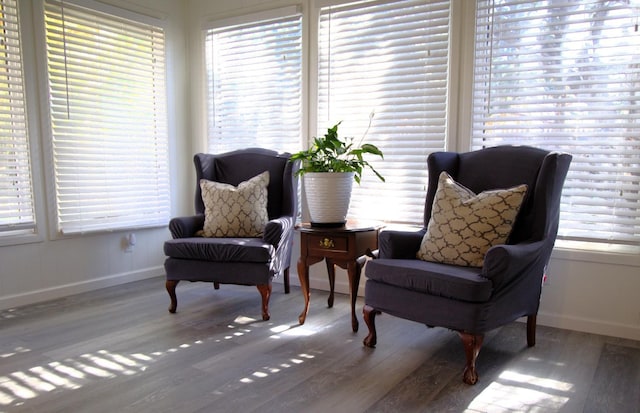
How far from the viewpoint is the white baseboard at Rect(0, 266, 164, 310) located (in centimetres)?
319

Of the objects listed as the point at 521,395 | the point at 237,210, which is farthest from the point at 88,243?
the point at 521,395

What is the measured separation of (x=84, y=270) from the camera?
360 centimetres

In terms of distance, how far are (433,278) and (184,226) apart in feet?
6.09

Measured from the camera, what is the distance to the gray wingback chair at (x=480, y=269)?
2086 millimetres

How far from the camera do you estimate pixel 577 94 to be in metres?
2.73

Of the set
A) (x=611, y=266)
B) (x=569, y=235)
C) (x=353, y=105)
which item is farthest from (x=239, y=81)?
(x=611, y=266)

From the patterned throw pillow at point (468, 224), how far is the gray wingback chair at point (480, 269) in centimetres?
7

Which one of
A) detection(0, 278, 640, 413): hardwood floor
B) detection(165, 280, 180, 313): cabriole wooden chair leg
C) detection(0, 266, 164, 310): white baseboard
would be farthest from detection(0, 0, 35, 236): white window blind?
detection(165, 280, 180, 313): cabriole wooden chair leg

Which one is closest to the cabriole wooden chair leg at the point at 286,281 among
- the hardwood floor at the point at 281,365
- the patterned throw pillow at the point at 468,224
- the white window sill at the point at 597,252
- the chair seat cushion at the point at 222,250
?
the hardwood floor at the point at 281,365

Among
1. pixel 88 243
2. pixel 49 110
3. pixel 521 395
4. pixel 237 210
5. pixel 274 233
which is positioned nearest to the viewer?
pixel 521 395

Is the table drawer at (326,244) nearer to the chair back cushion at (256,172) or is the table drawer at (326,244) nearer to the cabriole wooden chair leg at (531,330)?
the chair back cushion at (256,172)

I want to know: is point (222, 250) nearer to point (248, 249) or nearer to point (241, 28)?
point (248, 249)

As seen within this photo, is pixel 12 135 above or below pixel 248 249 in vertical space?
above

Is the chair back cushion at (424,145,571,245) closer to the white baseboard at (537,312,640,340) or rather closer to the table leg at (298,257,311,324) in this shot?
the white baseboard at (537,312,640,340)
